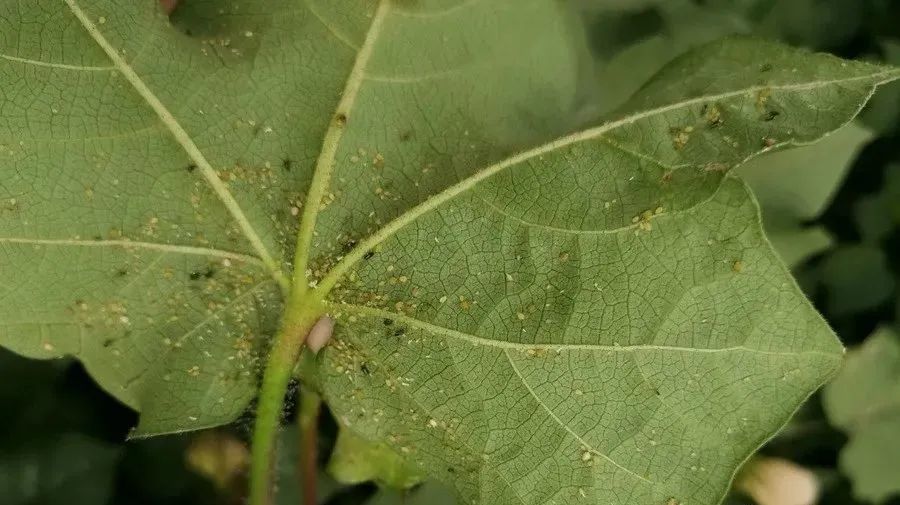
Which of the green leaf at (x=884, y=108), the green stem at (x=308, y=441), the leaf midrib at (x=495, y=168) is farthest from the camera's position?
the green leaf at (x=884, y=108)

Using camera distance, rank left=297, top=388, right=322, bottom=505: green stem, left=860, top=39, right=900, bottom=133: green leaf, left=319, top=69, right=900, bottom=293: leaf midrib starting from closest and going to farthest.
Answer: left=319, top=69, right=900, bottom=293: leaf midrib → left=297, top=388, right=322, bottom=505: green stem → left=860, top=39, right=900, bottom=133: green leaf

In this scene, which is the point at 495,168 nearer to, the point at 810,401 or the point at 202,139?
the point at 202,139

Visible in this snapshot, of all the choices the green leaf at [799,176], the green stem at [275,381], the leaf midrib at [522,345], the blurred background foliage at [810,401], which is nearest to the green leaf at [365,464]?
the blurred background foliage at [810,401]

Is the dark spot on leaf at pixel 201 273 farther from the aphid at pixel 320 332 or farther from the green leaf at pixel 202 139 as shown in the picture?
the aphid at pixel 320 332

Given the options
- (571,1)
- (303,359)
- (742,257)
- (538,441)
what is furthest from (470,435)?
(571,1)

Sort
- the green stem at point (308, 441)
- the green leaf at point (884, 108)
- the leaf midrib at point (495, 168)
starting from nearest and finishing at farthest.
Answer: the leaf midrib at point (495, 168) < the green stem at point (308, 441) < the green leaf at point (884, 108)

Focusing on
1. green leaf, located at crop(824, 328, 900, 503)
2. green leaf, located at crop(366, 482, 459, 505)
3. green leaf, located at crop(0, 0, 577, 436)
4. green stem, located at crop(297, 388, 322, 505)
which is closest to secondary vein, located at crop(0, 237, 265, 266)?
green leaf, located at crop(0, 0, 577, 436)

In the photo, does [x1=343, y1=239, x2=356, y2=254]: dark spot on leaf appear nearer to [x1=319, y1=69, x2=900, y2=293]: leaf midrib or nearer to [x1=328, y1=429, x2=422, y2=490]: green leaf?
[x1=319, y1=69, x2=900, y2=293]: leaf midrib
